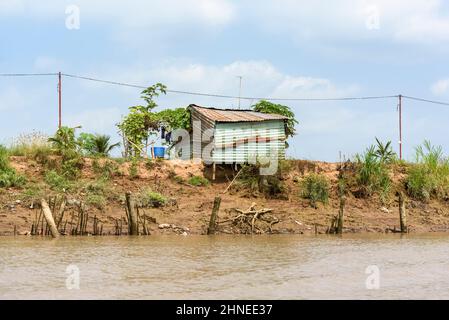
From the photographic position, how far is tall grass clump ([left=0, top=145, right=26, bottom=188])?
25.2 m

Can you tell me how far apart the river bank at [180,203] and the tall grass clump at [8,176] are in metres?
0.33

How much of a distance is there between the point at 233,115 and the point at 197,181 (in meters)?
3.72

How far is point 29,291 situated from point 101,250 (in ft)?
18.1

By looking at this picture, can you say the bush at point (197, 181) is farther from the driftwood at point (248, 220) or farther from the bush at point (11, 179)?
the bush at point (11, 179)

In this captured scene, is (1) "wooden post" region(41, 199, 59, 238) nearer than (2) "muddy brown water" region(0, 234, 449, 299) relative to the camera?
No

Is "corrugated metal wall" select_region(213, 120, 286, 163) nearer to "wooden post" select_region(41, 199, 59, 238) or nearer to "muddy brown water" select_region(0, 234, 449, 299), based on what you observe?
"muddy brown water" select_region(0, 234, 449, 299)

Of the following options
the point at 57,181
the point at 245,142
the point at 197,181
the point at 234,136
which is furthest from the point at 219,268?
the point at 245,142

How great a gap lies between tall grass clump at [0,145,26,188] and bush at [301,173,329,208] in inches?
400

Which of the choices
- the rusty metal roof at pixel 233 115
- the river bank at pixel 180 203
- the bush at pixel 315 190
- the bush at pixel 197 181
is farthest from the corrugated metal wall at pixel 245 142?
the bush at pixel 315 190

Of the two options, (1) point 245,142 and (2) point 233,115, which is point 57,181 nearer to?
(1) point 245,142

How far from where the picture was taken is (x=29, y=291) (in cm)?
1205

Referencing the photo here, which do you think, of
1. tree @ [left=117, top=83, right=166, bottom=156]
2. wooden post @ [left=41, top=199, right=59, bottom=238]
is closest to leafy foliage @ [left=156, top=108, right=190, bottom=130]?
tree @ [left=117, top=83, right=166, bottom=156]

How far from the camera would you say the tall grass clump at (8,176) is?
25.2 metres

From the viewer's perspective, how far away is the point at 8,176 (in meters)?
25.4
